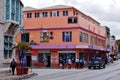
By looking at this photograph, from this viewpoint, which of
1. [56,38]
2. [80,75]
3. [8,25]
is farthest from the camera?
[56,38]

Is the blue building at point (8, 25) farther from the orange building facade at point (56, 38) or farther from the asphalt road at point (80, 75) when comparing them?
the orange building facade at point (56, 38)

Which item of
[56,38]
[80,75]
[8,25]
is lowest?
[80,75]

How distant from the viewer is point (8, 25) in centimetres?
3519

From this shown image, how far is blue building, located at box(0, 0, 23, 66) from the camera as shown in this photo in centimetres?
3444

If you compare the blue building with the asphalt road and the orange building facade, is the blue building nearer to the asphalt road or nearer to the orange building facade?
the asphalt road

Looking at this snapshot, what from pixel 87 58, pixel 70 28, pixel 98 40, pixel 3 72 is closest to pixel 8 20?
pixel 3 72

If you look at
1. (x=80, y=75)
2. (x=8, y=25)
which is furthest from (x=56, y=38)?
(x=8, y=25)

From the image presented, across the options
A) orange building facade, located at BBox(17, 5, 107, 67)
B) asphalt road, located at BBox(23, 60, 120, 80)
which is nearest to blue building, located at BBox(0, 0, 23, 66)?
asphalt road, located at BBox(23, 60, 120, 80)

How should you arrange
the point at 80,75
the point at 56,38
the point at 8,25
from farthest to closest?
the point at 56,38, the point at 80,75, the point at 8,25

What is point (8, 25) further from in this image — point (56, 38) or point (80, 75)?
point (56, 38)

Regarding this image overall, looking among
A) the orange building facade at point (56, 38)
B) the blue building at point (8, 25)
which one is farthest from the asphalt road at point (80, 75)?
the orange building facade at point (56, 38)

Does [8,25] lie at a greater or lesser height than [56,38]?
lesser

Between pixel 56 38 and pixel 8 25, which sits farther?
pixel 56 38

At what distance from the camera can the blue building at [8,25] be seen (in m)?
34.4
